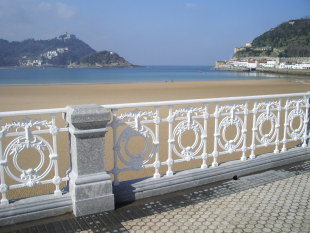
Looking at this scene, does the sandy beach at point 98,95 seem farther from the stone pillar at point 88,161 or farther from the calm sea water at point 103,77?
the calm sea water at point 103,77

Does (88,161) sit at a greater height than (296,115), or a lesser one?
lesser

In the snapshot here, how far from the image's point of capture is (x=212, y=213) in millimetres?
4246

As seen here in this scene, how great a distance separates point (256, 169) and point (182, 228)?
2.52m

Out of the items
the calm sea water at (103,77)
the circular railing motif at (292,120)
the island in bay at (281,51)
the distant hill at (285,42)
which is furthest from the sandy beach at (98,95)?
the distant hill at (285,42)

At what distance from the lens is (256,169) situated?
5.87 metres

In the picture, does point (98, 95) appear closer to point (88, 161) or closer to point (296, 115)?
point (296, 115)

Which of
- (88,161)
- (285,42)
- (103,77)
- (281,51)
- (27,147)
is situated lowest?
(103,77)

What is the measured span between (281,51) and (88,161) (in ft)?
552

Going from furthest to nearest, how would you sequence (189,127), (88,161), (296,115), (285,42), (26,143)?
(285,42)
(296,115)
(189,127)
(88,161)
(26,143)

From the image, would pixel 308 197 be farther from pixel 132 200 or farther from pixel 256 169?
pixel 132 200

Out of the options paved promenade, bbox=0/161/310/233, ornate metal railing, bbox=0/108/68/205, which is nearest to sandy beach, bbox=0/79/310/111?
ornate metal railing, bbox=0/108/68/205

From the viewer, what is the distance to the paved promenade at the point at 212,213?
153 inches

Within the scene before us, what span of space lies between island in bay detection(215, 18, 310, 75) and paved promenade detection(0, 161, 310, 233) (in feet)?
385

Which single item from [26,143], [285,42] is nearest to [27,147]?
[26,143]
